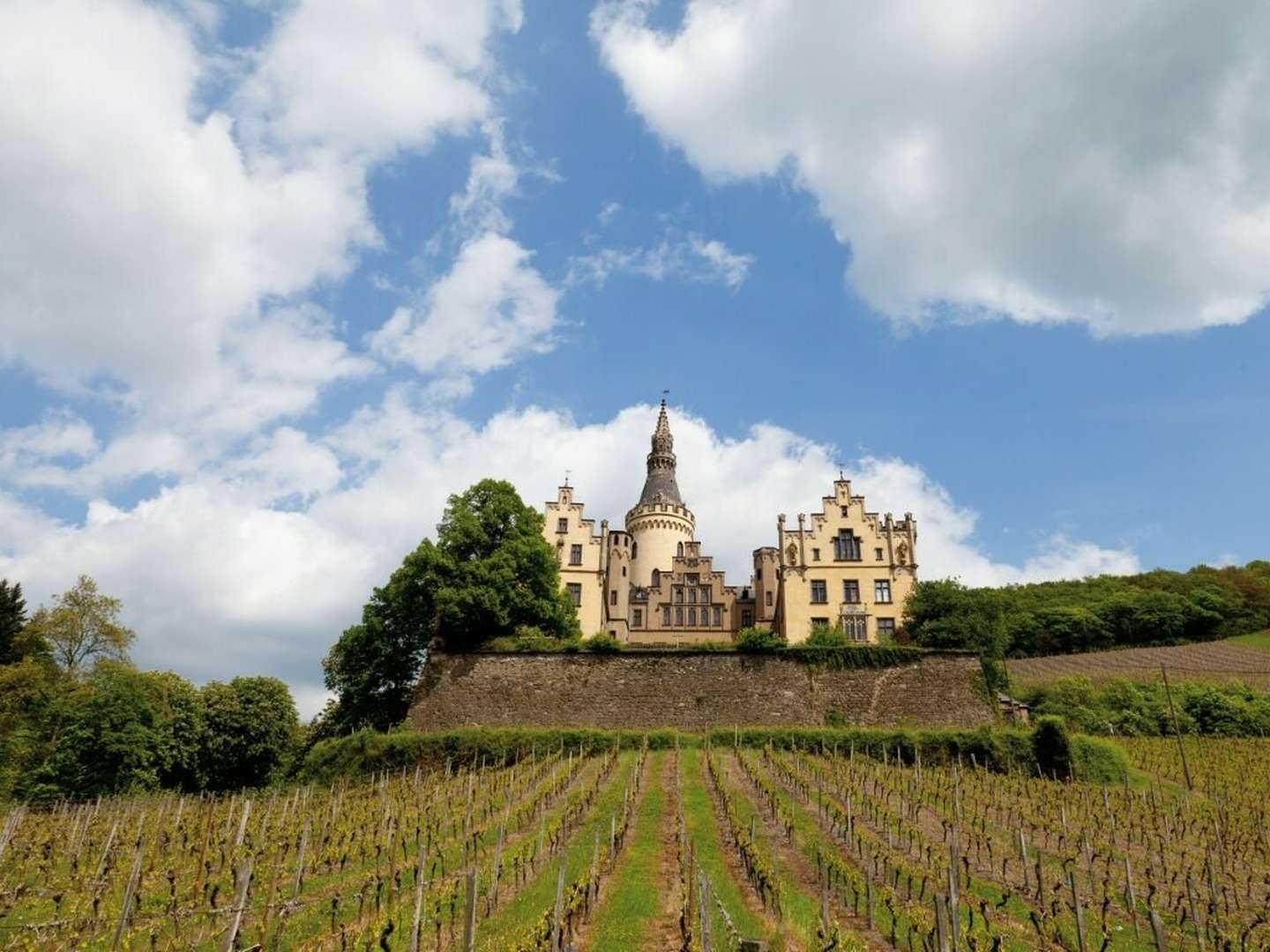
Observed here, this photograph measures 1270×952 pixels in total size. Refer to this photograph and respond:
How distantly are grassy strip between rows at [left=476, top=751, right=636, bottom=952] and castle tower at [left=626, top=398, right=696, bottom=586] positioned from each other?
3954 cm

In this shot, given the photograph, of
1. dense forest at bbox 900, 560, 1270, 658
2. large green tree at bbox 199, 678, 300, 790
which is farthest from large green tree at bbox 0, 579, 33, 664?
dense forest at bbox 900, 560, 1270, 658

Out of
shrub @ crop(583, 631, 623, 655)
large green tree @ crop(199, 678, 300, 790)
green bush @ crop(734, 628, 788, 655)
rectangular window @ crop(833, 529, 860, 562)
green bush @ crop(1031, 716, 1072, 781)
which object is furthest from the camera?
rectangular window @ crop(833, 529, 860, 562)

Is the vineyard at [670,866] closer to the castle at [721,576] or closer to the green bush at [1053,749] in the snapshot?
the green bush at [1053,749]

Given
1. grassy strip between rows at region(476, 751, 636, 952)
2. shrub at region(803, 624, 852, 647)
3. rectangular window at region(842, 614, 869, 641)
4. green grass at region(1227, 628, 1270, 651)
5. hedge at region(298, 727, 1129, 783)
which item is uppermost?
green grass at region(1227, 628, 1270, 651)

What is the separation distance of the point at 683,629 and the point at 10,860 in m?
43.7

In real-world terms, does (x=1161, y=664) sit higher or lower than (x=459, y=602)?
lower

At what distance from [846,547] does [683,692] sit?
18.4m

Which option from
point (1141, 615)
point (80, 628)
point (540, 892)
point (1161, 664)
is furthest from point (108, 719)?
point (1141, 615)

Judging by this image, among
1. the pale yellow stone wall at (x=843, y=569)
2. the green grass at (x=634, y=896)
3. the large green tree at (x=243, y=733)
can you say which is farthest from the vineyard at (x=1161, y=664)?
the large green tree at (x=243, y=733)

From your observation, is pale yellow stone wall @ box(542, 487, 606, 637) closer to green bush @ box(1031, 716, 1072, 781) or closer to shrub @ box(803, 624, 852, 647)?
shrub @ box(803, 624, 852, 647)

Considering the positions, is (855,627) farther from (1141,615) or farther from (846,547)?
(1141,615)

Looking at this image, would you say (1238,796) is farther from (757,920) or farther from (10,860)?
(10,860)

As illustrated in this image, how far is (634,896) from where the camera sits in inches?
575

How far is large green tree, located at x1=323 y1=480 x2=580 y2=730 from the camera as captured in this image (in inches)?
1638
